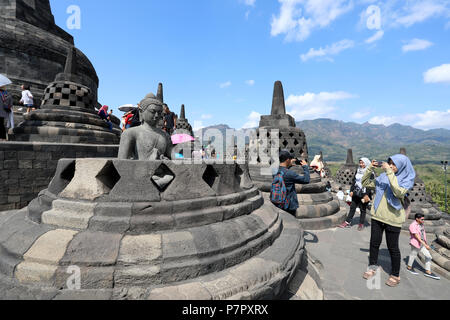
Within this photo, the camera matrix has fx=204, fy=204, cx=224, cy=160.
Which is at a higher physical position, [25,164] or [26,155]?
[26,155]

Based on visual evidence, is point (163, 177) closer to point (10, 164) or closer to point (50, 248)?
point (50, 248)

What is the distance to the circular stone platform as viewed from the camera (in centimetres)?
180

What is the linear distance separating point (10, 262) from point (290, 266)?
283 cm

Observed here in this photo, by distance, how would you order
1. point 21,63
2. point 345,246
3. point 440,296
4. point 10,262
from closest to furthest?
point 10,262 → point 440,296 → point 345,246 → point 21,63

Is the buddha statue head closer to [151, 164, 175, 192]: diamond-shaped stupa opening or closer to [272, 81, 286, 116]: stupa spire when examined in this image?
[151, 164, 175, 192]: diamond-shaped stupa opening

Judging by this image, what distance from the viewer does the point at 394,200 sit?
3.06 m

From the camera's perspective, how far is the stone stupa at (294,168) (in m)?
6.04

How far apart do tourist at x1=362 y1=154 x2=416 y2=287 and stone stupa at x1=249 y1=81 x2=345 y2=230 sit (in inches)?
105

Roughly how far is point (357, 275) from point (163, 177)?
3576 mm

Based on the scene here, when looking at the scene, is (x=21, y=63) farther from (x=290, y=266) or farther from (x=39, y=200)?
(x=290, y=266)

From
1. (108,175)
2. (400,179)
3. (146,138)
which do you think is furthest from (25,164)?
(400,179)

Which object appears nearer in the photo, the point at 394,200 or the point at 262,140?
the point at 394,200

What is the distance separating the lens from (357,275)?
135 inches
